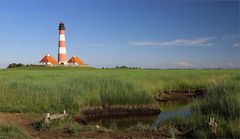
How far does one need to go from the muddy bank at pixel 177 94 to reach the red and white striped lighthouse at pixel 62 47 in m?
39.1

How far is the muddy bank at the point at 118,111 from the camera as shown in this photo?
650 inches

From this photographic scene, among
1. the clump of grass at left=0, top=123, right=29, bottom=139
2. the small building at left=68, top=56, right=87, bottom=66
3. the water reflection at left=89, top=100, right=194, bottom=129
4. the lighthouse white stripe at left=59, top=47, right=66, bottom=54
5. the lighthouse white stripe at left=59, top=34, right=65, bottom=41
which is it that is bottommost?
the water reflection at left=89, top=100, right=194, bottom=129

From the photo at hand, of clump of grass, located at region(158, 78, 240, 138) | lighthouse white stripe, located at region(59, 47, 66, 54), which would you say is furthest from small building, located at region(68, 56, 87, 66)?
clump of grass, located at region(158, 78, 240, 138)

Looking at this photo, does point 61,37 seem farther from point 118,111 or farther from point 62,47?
point 118,111

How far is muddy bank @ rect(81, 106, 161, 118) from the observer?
54.2 ft

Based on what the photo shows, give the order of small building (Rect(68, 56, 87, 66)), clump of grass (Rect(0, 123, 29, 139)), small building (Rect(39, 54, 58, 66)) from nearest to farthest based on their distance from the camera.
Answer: clump of grass (Rect(0, 123, 29, 139))
small building (Rect(39, 54, 58, 66))
small building (Rect(68, 56, 87, 66))

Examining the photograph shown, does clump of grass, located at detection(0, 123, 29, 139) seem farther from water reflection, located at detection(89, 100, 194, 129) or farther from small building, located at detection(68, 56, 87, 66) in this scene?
small building, located at detection(68, 56, 87, 66)

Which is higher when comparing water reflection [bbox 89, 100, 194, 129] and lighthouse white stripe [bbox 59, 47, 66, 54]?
lighthouse white stripe [bbox 59, 47, 66, 54]

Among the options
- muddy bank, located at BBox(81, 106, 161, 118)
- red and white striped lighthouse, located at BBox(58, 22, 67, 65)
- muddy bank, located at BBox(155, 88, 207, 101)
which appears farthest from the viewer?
red and white striped lighthouse, located at BBox(58, 22, 67, 65)

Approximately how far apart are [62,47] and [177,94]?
39.8 m

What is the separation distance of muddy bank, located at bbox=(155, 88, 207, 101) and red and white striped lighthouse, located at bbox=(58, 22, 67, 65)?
39.1m

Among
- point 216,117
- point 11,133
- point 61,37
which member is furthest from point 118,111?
point 61,37

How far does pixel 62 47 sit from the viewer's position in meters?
61.5

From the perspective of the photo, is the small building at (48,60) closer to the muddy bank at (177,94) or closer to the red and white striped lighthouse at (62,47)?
the red and white striped lighthouse at (62,47)
